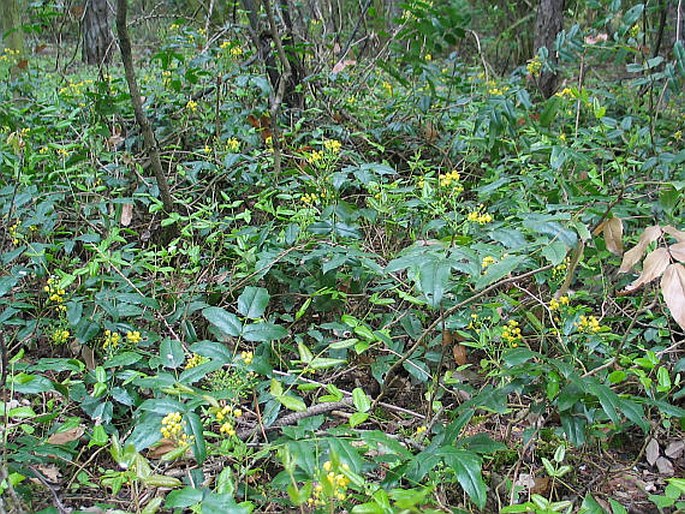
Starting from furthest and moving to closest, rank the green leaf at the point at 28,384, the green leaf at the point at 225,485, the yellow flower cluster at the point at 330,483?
the green leaf at the point at 28,384 < the green leaf at the point at 225,485 < the yellow flower cluster at the point at 330,483

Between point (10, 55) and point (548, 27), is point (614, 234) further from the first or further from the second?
point (10, 55)

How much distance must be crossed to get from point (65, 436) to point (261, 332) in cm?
69

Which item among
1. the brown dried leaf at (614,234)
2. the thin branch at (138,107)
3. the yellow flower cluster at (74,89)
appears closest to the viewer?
the brown dried leaf at (614,234)

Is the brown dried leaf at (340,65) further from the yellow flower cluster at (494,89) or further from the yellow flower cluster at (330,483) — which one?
the yellow flower cluster at (330,483)

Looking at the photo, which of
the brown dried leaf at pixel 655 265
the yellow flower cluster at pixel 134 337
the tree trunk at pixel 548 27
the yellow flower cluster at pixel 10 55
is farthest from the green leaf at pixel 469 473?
the yellow flower cluster at pixel 10 55

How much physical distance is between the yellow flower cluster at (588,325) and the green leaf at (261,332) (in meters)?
0.87

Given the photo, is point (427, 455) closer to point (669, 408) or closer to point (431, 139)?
point (669, 408)

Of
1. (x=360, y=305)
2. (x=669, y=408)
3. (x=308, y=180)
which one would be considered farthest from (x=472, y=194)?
(x=669, y=408)

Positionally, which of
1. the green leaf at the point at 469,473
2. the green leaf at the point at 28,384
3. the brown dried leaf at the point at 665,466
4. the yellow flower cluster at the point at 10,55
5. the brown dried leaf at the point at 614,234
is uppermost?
the yellow flower cluster at the point at 10,55

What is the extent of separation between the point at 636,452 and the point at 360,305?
3.45ft

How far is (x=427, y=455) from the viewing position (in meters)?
1.41

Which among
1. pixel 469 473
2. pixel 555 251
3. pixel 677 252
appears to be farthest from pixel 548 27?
pixel 469 473

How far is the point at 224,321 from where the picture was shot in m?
1.64

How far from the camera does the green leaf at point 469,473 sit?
4.26ft
